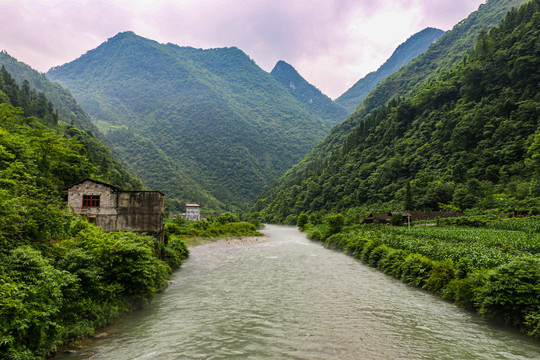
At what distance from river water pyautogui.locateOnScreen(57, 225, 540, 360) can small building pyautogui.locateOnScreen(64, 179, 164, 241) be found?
304 inches

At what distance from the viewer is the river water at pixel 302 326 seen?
13.0 m

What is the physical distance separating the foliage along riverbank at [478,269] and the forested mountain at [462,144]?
30.9 meters

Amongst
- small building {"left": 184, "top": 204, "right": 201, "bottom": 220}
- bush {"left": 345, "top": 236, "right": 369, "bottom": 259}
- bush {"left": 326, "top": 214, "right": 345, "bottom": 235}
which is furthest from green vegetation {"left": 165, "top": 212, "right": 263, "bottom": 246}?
small building {"left": 184, "top": 204, "right": 201, "bottom": 220}

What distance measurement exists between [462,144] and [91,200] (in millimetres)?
98199

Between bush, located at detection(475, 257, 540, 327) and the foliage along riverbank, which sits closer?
bush, located at detection(475, 257, 540, 327)

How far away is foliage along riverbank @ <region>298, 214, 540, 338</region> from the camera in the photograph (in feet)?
48.8

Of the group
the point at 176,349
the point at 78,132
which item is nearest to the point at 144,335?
the point at 176,349

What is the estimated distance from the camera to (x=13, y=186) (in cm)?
1680

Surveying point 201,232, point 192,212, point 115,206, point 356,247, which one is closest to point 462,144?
point 356,247

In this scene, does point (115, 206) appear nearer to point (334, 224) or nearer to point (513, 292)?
point (513, 292)

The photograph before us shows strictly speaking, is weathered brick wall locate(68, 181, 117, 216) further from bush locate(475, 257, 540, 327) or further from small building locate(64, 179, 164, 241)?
bush locate(475, 257, 540, 327)

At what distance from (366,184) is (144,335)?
344 feet

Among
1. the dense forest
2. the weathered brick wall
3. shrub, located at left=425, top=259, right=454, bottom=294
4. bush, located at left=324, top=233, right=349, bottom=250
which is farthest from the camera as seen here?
bush, located at left=324, top=233, right=349, bottom=250

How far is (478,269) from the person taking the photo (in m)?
19.5
